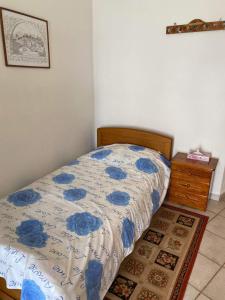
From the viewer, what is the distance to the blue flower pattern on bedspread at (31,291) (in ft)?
3.58

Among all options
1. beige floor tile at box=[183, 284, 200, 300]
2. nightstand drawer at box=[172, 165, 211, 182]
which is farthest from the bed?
beige floor tile at box=[183, 284, 200, 300]

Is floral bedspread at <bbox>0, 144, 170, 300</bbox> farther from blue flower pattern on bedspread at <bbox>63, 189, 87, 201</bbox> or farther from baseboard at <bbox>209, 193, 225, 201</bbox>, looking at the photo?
baseboard at <bbox>209, 193, 225, 201</bbox>

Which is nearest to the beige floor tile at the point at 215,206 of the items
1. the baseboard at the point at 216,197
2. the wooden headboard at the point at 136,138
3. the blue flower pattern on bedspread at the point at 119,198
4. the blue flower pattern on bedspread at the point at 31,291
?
the baseboard at the point at 216,197

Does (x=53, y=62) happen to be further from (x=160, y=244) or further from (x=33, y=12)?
(x=160, y=244)

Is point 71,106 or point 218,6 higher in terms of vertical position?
point 218,6

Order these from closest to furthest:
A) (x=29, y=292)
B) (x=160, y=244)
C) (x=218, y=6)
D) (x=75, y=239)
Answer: (x=29, y=292) < (x=75, y=239) < (x=160, y=244) < (x=218, y=6)

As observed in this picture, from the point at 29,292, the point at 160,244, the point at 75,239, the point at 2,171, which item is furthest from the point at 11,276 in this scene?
the point at 160,244

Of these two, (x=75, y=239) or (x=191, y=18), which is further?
(x=191, y=18)

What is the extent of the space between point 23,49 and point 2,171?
3.58 feet

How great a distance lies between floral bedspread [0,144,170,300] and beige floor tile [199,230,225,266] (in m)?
0.51

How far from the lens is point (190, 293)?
60.1 inches

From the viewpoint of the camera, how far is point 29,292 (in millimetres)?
1117


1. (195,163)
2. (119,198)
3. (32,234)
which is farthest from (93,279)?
(195,163)

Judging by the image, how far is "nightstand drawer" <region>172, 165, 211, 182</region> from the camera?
89.0 inches
